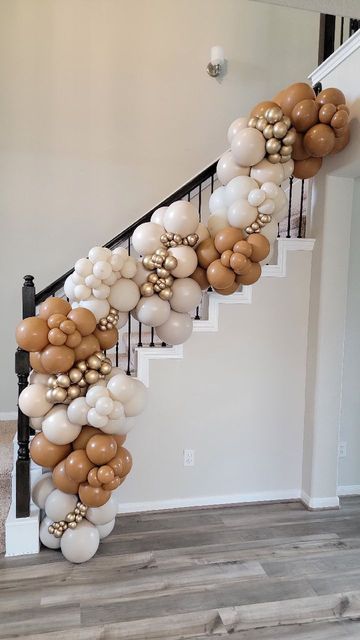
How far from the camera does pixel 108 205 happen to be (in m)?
3.92

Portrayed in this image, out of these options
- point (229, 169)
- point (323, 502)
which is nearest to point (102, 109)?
point (229, 169)

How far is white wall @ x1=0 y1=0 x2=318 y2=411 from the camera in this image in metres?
3.70

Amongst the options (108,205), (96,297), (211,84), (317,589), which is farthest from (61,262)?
(317,589)

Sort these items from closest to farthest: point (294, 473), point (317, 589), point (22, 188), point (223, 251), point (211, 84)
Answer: point (317, 589), point (223, 251), point (294, 473), point (22, 188), point (211, 84)

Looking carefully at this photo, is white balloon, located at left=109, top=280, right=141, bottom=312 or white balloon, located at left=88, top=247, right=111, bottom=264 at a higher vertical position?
white balloon, located at left=88, top=247, right=111, bottom=264

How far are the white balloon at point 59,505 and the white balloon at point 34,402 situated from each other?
45cm

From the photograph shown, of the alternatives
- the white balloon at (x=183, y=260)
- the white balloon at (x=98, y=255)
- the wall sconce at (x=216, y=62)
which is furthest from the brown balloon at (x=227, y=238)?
the wall sconce at (x=216, y=62)

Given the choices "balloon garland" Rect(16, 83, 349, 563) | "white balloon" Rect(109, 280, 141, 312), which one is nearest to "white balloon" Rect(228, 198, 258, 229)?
"balloon garland" Rect(16, 83, 349, 563)

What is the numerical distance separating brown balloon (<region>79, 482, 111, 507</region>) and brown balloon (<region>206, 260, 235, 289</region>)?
124 cm

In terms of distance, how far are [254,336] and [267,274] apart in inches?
16.9

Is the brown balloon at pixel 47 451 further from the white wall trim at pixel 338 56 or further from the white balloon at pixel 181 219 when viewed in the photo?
the white wall trim at pixel 338 56

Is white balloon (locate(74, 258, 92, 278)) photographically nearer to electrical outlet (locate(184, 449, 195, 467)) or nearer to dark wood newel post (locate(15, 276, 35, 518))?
dark wood newel post (locate(15, 276, 35, 518))

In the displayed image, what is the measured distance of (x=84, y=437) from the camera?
2258mm

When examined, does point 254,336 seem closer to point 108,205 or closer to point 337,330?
point 337,330
